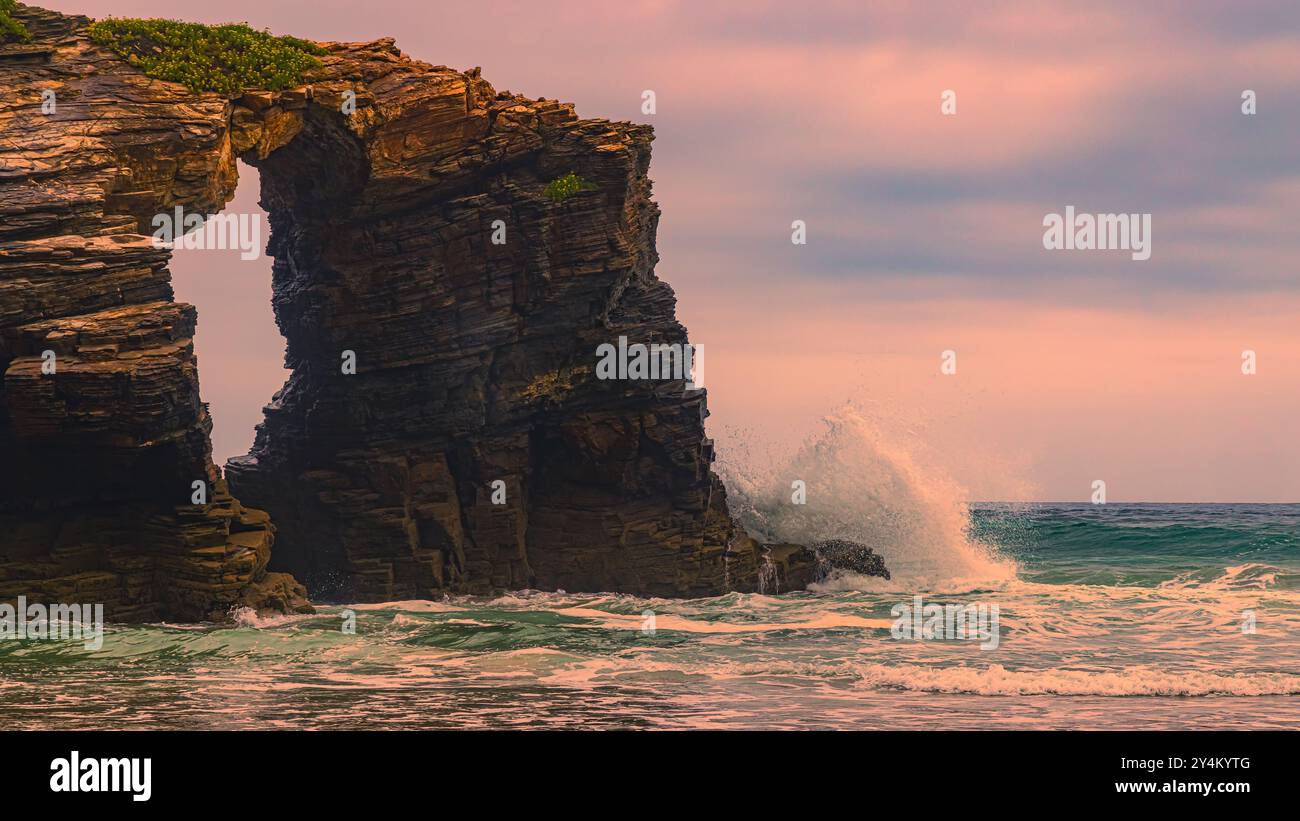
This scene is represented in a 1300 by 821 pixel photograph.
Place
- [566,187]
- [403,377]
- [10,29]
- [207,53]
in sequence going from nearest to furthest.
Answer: [10,29] < [207,53] < [566,187] < [403,377]

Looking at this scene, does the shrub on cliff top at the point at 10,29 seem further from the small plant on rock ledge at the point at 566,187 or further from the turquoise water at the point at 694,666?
the turquoise water at the point at 694,666

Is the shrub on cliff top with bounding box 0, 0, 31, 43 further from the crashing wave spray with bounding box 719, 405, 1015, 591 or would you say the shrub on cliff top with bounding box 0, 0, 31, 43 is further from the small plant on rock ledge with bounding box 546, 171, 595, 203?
the crashing wave spray with bounding box 719, 405, 1015, 591

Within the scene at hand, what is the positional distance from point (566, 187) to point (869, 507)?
51.7 feet

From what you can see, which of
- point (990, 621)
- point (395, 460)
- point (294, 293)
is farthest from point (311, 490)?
point (990, 621)

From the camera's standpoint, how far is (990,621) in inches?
1310

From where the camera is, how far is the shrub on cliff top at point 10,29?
31297 millimetres

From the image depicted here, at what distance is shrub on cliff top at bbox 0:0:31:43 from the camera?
3130cm

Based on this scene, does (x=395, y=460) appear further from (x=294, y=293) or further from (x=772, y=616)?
(x=772, y=616)

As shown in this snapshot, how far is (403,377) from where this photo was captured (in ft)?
124

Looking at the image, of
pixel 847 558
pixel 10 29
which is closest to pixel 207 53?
pixel 10 29

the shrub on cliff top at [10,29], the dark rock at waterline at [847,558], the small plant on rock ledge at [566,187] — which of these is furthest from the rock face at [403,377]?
the dark rock at waterline at [847,558]

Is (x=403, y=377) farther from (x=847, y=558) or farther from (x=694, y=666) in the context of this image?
(x=847, y=558)

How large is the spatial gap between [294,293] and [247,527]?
899cm

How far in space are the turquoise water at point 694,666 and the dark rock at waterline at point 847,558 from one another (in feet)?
2.95
